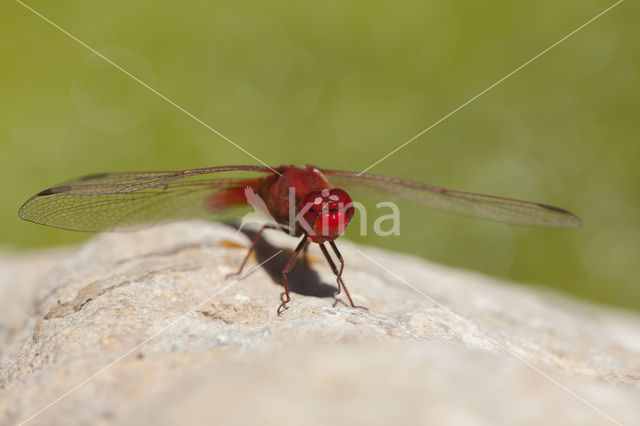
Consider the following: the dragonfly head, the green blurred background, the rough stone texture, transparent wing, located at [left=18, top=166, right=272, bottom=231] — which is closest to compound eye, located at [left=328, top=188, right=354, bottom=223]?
the dragonfly head

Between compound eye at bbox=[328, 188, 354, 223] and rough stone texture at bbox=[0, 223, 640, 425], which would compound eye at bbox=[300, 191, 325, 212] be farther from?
rough stone texture at bbox=[0, 223, 640, 425]

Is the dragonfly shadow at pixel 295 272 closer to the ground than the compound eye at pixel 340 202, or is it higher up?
closer to the ground

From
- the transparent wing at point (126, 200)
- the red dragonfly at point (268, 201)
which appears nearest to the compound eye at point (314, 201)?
the red dragonfly at point (268, 201)

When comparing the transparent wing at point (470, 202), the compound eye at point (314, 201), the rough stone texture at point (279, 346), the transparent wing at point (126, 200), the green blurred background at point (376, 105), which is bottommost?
the rough stone texture at point (279, 346)

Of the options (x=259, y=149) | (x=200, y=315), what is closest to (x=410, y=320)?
(x=200, y=315)

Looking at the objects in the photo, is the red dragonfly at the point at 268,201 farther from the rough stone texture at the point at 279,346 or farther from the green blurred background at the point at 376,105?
the green blurred background at the point at 376,105

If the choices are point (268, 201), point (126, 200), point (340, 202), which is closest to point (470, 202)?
point (340, 202)

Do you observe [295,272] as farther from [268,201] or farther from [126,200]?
[126,200]
